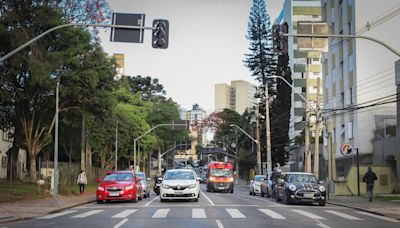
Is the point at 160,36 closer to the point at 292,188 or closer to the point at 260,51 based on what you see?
the point at 292,188

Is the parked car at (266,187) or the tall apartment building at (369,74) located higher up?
the tall apartment building at (369,74)

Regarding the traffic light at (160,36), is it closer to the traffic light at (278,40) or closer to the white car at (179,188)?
the traffic light at (278,40)

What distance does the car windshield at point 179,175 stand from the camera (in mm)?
24188

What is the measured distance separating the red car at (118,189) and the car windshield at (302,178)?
763cm

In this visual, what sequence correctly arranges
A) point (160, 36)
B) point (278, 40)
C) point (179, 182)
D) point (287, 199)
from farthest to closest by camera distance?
1. point (287, 199)
2. point (179, 182)
3. point (278, 40)
4. point (160, 36)

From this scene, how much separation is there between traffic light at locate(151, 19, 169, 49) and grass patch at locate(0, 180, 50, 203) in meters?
12.4

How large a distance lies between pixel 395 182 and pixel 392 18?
13101 mm

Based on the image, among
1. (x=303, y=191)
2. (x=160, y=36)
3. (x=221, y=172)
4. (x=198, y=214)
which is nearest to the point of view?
(x=160, y=36)

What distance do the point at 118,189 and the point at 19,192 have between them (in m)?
6.81

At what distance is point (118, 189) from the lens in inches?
982

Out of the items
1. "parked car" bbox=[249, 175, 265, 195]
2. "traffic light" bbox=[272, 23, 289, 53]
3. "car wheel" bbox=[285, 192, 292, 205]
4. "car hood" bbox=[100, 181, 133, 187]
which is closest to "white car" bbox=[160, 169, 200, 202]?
"car hood" bbox=[100, 181, 133, 187]

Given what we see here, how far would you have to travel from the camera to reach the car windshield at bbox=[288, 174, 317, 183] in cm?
2552

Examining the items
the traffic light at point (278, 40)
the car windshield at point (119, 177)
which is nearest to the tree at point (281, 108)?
the car windshield at point (119, 177)

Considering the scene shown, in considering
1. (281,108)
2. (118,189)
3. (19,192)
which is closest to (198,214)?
(118,189)
